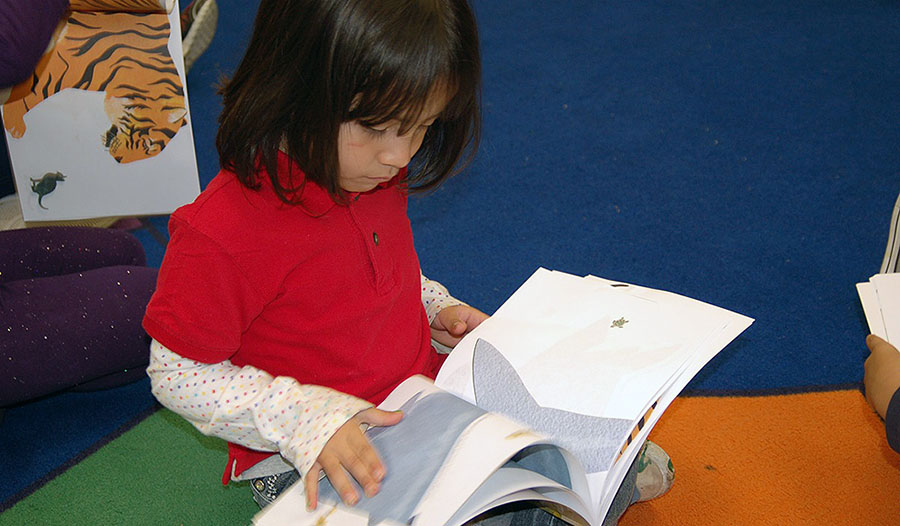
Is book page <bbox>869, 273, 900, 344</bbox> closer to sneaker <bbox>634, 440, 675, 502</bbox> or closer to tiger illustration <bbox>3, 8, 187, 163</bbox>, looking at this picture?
sneaker <bbox>634, 440, 675, 502</bbox>

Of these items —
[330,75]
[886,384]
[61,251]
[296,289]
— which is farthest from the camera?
[61,251]

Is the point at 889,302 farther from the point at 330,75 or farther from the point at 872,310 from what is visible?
the point at 330,75

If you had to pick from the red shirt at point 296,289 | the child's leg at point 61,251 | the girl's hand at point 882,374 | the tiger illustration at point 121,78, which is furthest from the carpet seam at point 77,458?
the girl's hand at point 882,374

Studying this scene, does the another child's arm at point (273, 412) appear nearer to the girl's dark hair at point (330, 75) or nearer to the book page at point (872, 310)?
the girl's dark hair at point (330, 75)

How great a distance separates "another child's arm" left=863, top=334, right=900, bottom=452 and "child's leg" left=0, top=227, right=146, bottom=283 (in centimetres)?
94

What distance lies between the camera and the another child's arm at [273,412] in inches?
24.4

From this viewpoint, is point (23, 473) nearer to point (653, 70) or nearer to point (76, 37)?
point (76, 37)

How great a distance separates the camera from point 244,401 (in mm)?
665

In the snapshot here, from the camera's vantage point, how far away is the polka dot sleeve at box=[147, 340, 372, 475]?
65cm

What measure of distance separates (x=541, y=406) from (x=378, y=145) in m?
0.25

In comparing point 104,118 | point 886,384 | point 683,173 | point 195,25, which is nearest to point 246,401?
point 886,384

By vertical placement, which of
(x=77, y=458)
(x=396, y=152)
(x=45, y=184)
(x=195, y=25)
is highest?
(x=396, y=152)

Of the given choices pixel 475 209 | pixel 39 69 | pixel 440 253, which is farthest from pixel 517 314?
pixel 39 69

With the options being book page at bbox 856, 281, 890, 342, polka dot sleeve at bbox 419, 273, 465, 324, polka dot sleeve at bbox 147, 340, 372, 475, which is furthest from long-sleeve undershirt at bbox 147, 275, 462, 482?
book page at bbox 856, 281, 890, 342
